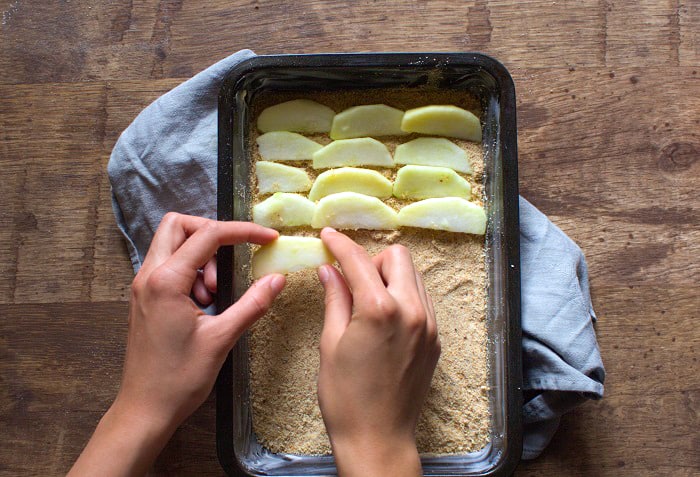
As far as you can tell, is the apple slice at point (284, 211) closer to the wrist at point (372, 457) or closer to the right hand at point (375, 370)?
the right hand at point (375, 370)

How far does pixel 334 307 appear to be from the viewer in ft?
2.49

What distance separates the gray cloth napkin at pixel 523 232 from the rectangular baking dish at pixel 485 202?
0.08 metres

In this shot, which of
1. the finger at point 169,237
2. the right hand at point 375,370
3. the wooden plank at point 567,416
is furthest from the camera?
the wooden plank at point 567,416

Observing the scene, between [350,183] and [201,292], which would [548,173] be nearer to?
[350,183]

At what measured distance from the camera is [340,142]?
0.89m

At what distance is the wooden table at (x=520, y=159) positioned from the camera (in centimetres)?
99

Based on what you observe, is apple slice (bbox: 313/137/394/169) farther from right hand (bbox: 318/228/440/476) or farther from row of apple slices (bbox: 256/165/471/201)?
right hand (bbox: 318/228/440/476)

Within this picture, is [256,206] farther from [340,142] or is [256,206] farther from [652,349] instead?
[652,349]

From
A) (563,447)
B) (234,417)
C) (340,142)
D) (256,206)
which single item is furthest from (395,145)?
(563,447)

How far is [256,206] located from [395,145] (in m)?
0.24

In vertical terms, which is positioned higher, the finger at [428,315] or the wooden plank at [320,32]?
the wooden plank at [320,32]

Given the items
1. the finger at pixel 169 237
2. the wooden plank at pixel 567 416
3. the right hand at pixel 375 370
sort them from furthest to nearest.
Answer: the wooden plank at pixel 567 416 → the finger at pixel 169 237 → the right hand at pixel 375 370

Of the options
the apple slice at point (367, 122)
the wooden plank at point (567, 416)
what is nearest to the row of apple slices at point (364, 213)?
the apple slice at point (367, 122)

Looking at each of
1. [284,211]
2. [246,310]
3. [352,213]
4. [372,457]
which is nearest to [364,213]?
[352,213]
